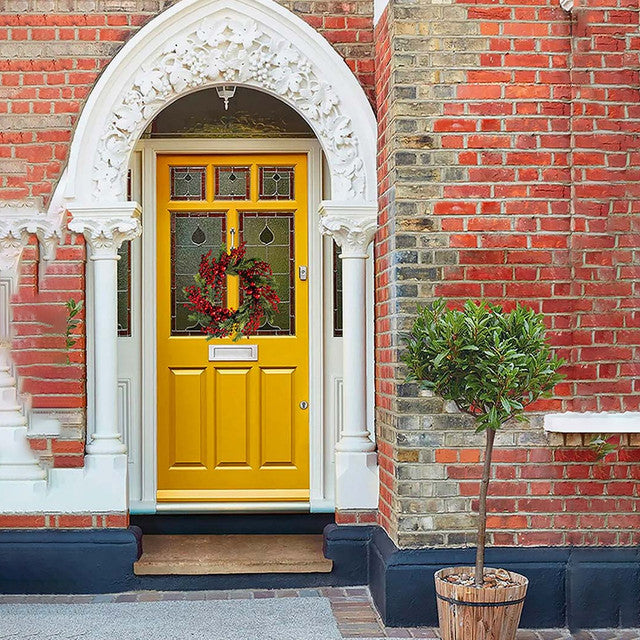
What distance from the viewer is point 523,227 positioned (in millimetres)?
4594

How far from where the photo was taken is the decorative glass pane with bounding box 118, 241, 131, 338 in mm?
5875

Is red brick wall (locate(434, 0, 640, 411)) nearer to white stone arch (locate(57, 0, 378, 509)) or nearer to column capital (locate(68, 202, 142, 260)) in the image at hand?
white stone arch (locate(57, 0, 378, 509))

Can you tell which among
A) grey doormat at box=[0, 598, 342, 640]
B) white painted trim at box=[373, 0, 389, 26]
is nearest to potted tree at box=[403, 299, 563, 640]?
grey doormat at box=[0, 598, 342, 640]

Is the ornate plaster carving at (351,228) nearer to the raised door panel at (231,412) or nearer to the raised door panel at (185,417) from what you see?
the raised door panel at (231,412)

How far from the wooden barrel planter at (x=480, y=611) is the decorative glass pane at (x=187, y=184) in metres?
2.94

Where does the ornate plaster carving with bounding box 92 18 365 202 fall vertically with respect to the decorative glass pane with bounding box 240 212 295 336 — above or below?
above

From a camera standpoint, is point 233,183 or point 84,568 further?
point 233,183

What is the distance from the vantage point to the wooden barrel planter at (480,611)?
3965 mm

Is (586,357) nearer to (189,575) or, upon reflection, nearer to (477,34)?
(477,34)

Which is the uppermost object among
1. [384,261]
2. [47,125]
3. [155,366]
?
[47,125]

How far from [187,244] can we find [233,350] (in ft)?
2.30

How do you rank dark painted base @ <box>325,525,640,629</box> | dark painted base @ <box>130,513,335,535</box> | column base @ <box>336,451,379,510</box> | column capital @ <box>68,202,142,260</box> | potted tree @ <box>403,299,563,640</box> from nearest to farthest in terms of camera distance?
1. potted tree @ <box>403,299,563,640</box>
2. dark painted base @ <box>325,525,640,629</box>
3. column capital @ <box>68,202,142,260</box>
4. column base @ <box>336,451,379,510</box>
5. dark painted base @ <box>130,513,335,535</box>

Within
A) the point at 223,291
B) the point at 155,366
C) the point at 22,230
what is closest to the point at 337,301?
the point at 223,291

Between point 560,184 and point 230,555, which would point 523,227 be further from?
point 230,555
